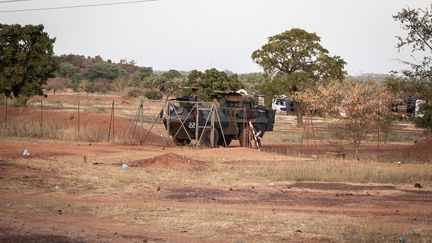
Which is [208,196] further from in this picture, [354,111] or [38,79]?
[38,79]

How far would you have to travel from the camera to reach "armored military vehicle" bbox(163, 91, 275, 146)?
97.5 ft

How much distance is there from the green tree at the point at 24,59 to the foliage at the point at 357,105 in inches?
882

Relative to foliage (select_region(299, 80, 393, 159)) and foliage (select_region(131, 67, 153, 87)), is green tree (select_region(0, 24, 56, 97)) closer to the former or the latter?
foliage (select_region(299, 80, 393, 159))

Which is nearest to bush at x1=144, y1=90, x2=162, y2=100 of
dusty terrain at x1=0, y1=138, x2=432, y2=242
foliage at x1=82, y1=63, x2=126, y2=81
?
foliage at x1=82, y1=63, x2=126, y2=81

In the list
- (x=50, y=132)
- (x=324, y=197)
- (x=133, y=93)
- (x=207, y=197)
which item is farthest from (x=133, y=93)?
(x=207, y=197)

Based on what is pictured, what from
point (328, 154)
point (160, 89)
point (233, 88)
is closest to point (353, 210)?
point (328, 154)

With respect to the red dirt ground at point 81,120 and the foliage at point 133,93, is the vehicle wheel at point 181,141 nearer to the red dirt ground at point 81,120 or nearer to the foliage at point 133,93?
the red dirt ground at point 81,120

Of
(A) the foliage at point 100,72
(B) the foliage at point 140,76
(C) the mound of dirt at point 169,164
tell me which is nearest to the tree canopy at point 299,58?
(C) the mound of dirt at point 169,164

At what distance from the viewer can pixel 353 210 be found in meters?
13.4

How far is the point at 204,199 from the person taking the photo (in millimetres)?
14477

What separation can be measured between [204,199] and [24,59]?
32.0 meters

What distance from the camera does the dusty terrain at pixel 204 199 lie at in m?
10.3

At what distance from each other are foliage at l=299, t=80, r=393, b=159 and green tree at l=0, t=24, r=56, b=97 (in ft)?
73.5

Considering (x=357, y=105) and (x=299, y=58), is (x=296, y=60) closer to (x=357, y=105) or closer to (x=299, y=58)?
(x=299, y=58)
